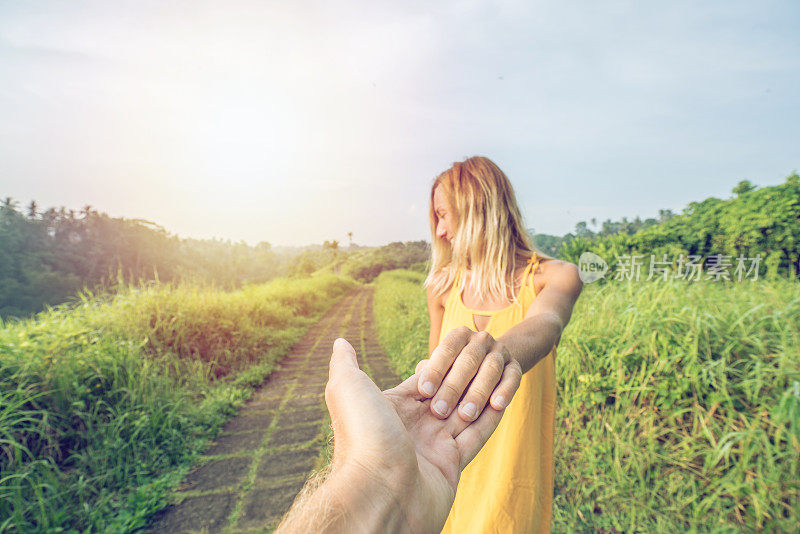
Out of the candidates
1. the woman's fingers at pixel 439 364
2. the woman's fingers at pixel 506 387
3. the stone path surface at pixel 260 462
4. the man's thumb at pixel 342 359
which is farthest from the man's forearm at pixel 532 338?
the stone path surface at pixel 260 462

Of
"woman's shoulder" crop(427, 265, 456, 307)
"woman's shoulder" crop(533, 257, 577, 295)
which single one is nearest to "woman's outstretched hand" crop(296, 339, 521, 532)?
"woman's shoulder" crop(533, 257, 577, 295)

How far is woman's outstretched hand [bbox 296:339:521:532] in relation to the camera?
0.58m

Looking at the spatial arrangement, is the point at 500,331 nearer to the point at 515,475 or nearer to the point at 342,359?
the point at 515,475

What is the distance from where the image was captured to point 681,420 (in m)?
2.34

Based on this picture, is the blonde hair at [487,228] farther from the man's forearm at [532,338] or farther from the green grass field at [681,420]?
the green grass field at [681,420]

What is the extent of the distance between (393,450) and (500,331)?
0.92 meters

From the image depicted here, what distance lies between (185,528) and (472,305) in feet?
7.37

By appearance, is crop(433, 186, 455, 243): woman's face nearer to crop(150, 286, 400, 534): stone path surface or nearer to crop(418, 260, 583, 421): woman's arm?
crop(418, 260, 583, 421): woman's arm

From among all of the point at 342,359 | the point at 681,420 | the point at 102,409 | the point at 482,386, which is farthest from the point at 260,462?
the point at 681,420

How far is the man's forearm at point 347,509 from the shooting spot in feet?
1.71

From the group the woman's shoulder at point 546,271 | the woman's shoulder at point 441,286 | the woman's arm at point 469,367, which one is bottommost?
the woman's arm at point 469,367

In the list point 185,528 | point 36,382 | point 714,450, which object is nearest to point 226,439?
point 185,528

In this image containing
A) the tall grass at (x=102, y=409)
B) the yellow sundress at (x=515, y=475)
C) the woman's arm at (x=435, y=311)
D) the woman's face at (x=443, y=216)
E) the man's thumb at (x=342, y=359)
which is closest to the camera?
the man's thumb at (x=342, y=359)

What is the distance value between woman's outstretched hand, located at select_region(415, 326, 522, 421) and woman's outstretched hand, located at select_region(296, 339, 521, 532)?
3 cm
